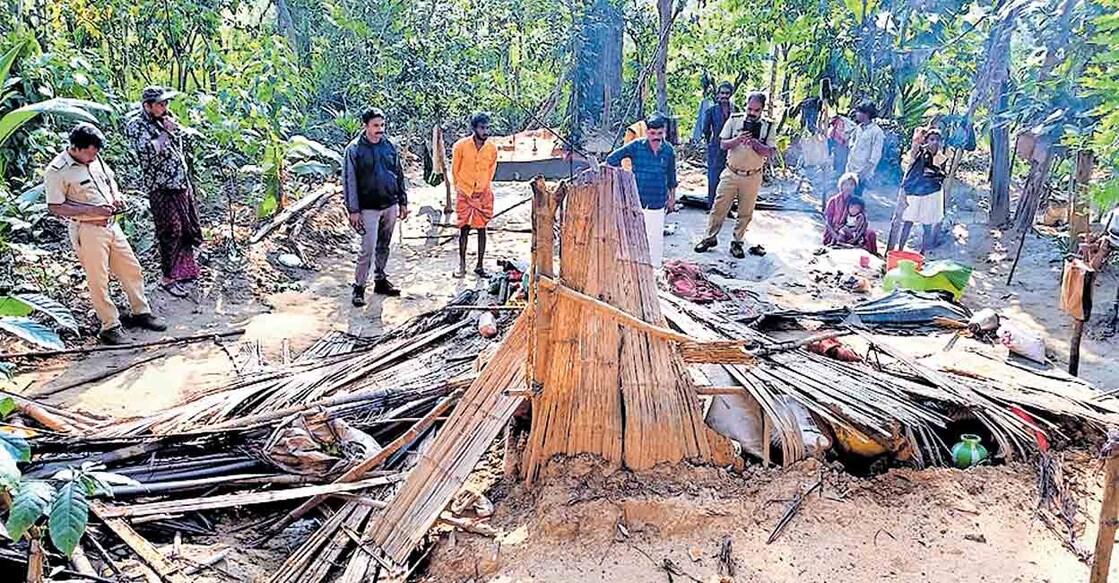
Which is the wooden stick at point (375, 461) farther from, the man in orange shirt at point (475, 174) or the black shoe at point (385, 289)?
the man in orange shirt at point (475, 174)

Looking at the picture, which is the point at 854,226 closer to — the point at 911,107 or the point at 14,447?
the point at 911,107

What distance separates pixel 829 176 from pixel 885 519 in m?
7.29

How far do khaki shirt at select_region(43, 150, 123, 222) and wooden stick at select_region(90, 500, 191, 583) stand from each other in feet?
8.12

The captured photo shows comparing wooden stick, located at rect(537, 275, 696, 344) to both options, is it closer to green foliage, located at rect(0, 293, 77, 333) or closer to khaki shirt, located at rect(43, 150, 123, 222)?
green foliage, located at rect(0, 293, 77, 333)

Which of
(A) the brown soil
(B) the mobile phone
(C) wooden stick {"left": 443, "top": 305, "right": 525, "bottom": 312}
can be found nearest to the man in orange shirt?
(C) wooden stick {"left": 443, "top": 305, "right": 525, "bottom": 312}

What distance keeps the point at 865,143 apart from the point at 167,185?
7.03m

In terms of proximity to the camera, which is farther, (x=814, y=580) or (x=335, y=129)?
(x=335, y=129)

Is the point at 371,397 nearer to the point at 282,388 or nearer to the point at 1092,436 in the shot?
the point at 282,388

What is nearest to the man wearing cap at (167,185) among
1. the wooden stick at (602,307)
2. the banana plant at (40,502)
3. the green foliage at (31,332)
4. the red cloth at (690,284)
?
the green foliage at (31,332)

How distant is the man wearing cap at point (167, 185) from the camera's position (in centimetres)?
538

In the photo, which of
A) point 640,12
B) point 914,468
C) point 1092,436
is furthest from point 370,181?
point 640,12

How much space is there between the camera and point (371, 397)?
3754 mm

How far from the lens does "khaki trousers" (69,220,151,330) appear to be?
15.7ft

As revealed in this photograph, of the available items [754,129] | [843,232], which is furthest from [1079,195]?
[754,129]
